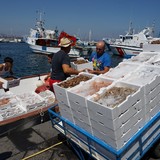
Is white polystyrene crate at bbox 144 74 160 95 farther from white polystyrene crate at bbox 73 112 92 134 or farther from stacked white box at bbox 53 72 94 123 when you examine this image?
stacked white box at bbox 53 72 94 123

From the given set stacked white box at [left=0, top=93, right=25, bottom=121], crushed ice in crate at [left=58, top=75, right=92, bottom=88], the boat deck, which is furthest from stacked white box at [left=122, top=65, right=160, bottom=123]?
stacked white box at [left=0, top=93, right=25, bottom=121]

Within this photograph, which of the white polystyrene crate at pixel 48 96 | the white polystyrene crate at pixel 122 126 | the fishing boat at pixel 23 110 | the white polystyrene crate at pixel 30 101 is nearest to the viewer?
the white polystyrene crate at pixel 122 126

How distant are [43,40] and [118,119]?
156 feet

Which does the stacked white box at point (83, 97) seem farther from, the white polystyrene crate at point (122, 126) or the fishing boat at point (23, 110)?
the fishing boat at point (23, 110)

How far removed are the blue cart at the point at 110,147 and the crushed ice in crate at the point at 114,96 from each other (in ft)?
2.03

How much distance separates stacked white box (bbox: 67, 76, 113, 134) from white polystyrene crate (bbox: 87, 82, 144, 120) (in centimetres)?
17

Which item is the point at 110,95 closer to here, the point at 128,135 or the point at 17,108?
the point at 128,135

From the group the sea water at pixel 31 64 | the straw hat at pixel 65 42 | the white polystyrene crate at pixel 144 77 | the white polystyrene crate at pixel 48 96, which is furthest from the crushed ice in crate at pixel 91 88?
the sea water at pixel 31 64

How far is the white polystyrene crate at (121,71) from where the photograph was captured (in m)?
3.93

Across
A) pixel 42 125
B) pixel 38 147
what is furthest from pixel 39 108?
pixel 38 147

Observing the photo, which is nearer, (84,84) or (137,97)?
(137,97)

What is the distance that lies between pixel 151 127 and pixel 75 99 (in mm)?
1465

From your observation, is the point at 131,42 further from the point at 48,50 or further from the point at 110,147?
the point at 110,147

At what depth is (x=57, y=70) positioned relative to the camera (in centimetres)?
541
